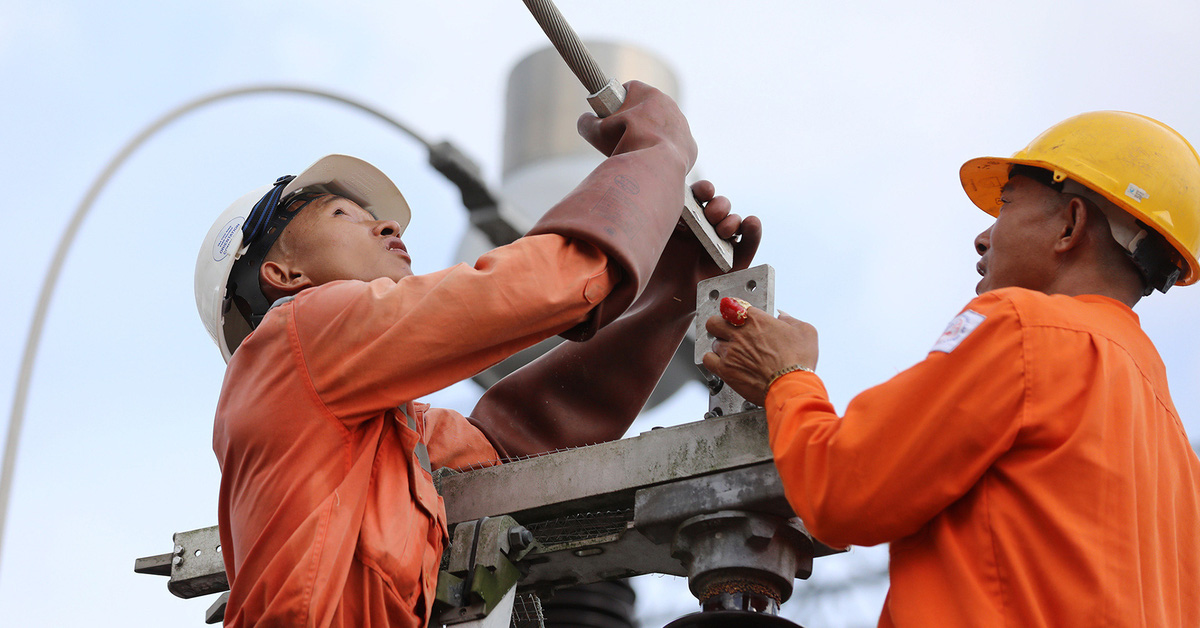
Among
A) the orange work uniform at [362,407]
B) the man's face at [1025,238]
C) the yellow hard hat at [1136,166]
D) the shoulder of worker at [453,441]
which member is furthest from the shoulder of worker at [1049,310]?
the shoulder of worker at [453,441]

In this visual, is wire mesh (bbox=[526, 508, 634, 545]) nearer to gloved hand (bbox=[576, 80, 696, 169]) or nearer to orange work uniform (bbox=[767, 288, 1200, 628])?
orange work uniform (bbox=[767, 288, 1200, 628])

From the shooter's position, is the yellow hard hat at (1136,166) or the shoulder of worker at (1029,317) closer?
the shoulder of worker at (1029,317)

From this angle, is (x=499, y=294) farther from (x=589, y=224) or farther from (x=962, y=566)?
(x=962, y=566)

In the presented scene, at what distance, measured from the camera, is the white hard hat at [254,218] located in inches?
149

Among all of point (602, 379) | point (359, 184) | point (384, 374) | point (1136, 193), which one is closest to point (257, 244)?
point (359, 184)

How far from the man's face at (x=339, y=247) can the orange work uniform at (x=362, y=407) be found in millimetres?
461

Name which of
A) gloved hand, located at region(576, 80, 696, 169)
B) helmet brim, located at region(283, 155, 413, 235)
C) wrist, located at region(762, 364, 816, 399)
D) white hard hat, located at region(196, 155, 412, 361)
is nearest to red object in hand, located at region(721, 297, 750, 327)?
wrist, located at region(762, 364, 816, 399)

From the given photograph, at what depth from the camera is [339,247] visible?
148 inches

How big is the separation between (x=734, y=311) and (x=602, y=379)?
0.87 m

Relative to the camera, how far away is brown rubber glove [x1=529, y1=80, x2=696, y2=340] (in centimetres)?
319

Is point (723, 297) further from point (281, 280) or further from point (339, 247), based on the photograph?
point (281, 280)

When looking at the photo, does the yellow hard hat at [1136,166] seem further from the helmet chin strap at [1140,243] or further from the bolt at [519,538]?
the bolt at [519,538]

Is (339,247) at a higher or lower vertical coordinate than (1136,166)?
higher

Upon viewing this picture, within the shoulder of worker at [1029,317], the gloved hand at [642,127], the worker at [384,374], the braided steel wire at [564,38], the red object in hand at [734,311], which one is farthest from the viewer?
the gloved hand at [642,127]
